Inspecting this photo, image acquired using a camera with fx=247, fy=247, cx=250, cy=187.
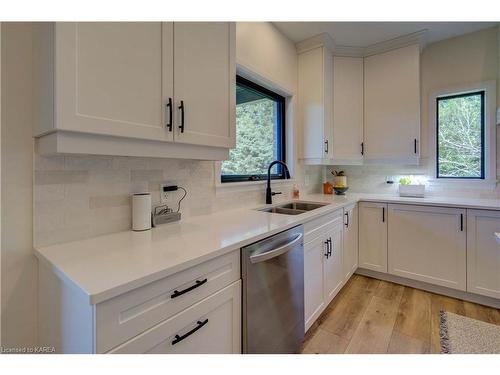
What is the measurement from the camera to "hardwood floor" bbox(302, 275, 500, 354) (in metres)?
1.67

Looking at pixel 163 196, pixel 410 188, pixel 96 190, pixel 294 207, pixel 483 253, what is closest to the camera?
pixel 96 190

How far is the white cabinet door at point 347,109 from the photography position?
2.87 m

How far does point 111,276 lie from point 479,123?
3.49 meters

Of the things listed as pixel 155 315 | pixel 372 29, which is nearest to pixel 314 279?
pixel 155 315

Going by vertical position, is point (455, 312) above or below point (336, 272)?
below

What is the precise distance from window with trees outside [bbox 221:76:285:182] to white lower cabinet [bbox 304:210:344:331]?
0.77 meters

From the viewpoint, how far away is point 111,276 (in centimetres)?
75

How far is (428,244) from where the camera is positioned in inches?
92.8

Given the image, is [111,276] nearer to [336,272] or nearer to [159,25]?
[159,25]

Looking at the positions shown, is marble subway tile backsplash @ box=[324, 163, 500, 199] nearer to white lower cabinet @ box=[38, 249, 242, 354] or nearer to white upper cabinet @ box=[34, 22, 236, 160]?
white upper cabinet @ box=[34, 22, 236, 160]

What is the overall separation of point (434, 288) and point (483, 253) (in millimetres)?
543

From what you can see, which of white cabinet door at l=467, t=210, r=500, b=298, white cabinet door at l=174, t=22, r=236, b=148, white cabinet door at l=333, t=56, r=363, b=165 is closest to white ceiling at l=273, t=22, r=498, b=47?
white cabinet door at l=333, t=56, r=363, b=165

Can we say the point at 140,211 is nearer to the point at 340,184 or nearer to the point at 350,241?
the point at 350,241

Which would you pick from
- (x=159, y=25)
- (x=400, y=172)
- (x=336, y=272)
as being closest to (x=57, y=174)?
(x=159, y=25)
